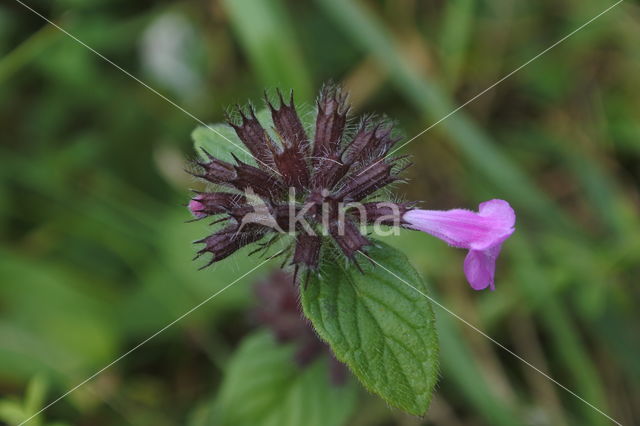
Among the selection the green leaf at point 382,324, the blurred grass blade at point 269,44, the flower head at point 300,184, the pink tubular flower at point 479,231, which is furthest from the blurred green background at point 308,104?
the pink tubular flower at point 479,231

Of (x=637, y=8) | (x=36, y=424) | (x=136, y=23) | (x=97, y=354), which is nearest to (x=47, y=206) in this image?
(x=97, y=354)

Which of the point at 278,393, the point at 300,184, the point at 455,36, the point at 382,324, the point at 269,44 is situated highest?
the point at 269,44

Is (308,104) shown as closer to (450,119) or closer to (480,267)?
(450,119)

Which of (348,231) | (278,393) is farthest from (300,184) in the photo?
(278,393)

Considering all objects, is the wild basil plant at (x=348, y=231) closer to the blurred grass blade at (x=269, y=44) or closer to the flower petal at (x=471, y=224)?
the flower petal at (x=471, y=224)

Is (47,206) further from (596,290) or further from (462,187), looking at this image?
(596,290)

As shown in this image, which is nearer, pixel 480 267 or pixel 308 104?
pixel 480 267

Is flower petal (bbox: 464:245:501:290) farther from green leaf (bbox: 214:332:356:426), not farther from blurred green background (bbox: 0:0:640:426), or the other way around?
blurred green background (bbox: 0:0:640:426)
